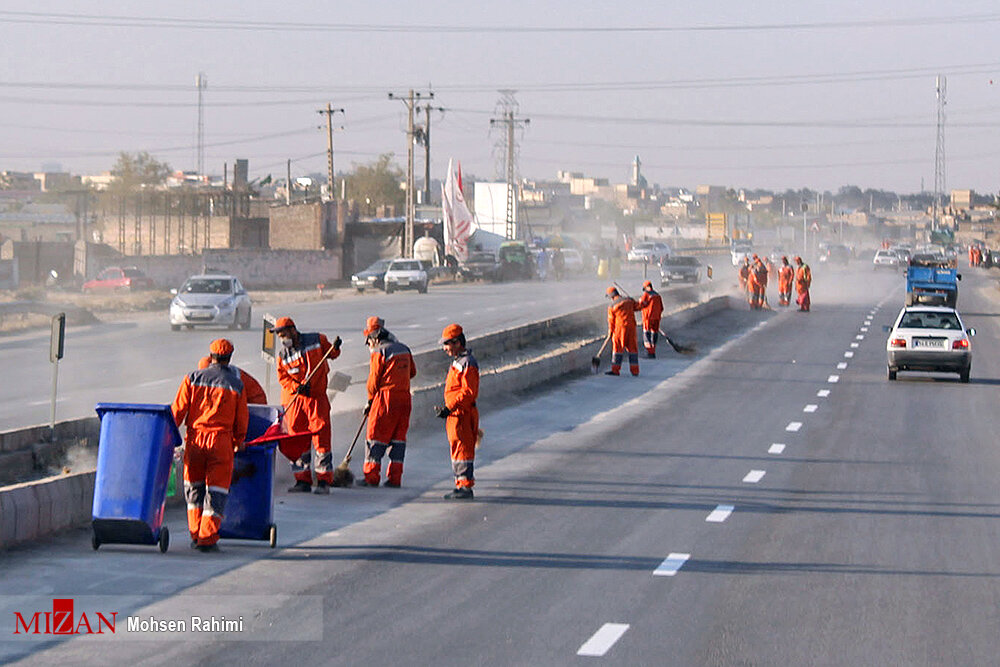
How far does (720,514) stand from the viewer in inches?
522

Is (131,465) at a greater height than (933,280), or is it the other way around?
(933,280)

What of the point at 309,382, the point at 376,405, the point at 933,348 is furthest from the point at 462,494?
the point at 933,348

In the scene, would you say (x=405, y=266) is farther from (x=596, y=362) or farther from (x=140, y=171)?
(x=140, y=171)

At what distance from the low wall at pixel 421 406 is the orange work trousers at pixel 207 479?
4.21ft

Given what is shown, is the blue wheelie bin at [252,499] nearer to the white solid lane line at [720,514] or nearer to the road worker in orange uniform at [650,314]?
the white solid lane line at [720,514]

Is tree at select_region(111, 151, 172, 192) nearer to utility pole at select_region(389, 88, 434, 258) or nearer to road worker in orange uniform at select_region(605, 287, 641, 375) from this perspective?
utility pole at select_region(389, 88, 434, 258)

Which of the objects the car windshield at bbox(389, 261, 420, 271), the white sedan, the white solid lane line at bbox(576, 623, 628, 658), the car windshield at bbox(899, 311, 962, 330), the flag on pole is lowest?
the white solid lane line at bbox(576, 623, 628, 658)

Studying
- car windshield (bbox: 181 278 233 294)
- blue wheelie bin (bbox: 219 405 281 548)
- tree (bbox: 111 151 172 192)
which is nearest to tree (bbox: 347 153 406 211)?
tree (bbox: 111 151 172 192)

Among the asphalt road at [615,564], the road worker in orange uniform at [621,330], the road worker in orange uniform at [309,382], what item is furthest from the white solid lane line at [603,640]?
the road worker in orange uniform at [621,330]

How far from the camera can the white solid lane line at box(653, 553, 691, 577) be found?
34.3 feet

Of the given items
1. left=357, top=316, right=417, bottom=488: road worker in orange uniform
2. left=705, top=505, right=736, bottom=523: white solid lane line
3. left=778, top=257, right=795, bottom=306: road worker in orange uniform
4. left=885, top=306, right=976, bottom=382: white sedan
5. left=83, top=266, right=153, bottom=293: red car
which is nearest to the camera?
left=705, top=505, right=736, bottom=523: white solid lane line

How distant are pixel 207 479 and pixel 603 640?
370 centimetres

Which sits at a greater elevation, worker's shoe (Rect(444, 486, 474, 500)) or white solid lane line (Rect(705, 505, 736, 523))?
worker's shoe (Rect(444, 486, 474, 500))

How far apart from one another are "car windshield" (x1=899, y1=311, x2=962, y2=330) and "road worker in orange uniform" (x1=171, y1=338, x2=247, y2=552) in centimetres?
1972
